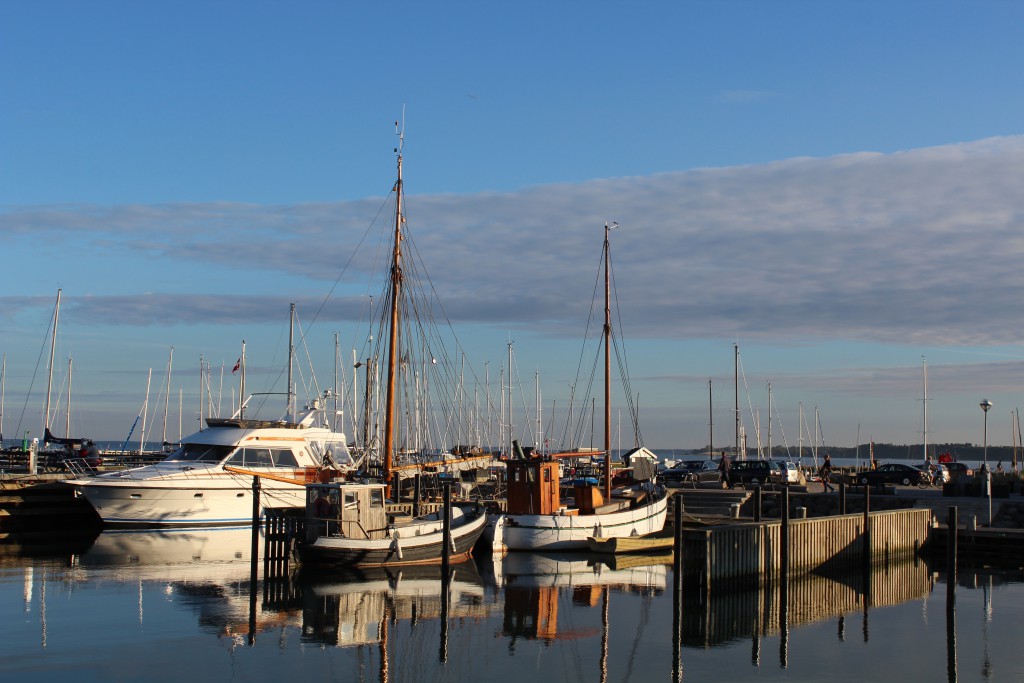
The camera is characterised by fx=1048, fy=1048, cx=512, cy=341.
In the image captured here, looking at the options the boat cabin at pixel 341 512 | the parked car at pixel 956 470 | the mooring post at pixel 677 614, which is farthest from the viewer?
the parked car at pixel 956 470

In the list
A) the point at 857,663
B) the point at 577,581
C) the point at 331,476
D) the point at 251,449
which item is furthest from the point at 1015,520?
the point at 251,449

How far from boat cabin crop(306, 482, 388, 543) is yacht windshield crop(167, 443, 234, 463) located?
1321cm

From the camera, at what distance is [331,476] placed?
146 ft

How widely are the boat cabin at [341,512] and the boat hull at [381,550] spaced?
471mm

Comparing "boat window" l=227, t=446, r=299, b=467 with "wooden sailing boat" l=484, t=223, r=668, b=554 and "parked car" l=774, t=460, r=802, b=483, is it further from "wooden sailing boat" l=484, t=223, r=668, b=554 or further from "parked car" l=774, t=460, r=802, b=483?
"parked car" l=774, t=460, r=802, b=483

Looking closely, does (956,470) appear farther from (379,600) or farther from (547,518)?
(379,600)

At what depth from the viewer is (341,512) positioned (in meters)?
31.1

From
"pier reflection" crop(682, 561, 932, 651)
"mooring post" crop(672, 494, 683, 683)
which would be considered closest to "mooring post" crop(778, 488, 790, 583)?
"pier reflection" crop(682, 561, 932, 651)

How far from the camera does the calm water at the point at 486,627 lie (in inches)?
782

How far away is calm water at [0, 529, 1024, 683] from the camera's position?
19.9 m

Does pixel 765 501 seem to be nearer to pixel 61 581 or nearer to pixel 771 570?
pixel 771 570

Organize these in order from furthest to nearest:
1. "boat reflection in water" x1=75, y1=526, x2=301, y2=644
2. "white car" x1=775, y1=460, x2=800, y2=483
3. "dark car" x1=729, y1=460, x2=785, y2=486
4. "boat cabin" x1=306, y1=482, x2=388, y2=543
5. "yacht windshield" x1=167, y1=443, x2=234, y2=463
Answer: "dark car" x1=729, y1=460, x2=785, y2=486
"white car" x1=775, y1=460, x2=800, y2=483
"yacht windshield" x1=167, y1=443, x2=234, y2=463
"boat cabin" x1=306, y1=482, x2=388, y2=543
"boat reflection in water" x1=75, y1=526, x2=301, y2=644

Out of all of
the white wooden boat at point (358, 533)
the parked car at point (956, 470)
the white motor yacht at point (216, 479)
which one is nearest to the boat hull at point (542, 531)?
the white wooden boat at point (358, 533)

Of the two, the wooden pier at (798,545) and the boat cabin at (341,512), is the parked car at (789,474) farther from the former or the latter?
the boat cabin at (341,512)
